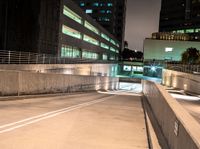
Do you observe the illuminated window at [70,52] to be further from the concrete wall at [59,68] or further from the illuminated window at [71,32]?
the concrete wall at [59,68]

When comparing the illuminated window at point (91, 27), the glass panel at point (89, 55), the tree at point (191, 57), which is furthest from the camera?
the tree at point (191, 57)

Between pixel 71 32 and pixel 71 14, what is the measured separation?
3.52 m

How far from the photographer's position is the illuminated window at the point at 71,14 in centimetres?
5472

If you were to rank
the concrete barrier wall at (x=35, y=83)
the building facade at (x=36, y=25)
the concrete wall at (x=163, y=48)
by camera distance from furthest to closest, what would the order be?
the concrete wall at (x=163, y=48)
the building facade at (x=36, y=25)
the concrete barrier wall at (x=35, y=83)

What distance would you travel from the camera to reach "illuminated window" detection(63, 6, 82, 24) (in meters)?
54.7

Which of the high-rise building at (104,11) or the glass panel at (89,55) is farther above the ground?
the high-rise building at (104,11)

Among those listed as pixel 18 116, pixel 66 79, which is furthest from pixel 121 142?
pixel 66 79

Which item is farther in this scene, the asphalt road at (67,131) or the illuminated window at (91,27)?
the illuminated window at (91,27)

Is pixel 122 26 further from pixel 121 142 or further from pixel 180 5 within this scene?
pixel 121 142

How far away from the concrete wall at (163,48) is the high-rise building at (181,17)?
39.3m

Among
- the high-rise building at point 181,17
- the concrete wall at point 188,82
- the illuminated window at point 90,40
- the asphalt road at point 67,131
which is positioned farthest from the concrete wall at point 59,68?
the high-rise building at point 181,17

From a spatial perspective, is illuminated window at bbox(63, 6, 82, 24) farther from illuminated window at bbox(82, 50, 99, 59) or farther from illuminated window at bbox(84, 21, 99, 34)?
illuminated window at bbox(82, 50, 99, 59)

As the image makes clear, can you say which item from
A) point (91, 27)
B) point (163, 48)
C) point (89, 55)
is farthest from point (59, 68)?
point (163, 48)

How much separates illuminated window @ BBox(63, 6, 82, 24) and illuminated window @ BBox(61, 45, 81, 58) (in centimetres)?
588
